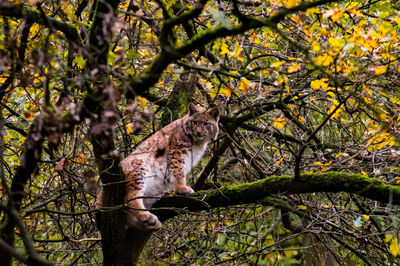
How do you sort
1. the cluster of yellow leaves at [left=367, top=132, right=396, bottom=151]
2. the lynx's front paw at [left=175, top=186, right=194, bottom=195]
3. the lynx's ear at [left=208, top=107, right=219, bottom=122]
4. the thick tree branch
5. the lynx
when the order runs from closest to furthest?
the thick tree branch → the cluster of yellow leaves at [left=367, top=132, right=396, bottom=151] → the lynx → the lynx's front paw at [left=175, top=186, right=194, bottom=195] → the lynx's ear at [left=208, top=107, right=219, bottom=122]

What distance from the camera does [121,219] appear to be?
4094 mm

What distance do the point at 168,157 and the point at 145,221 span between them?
1.24 meters

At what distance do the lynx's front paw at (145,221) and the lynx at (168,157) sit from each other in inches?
7.4

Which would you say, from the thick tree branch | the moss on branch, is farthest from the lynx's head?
the thick tree branch

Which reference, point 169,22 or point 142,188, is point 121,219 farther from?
point 169,22

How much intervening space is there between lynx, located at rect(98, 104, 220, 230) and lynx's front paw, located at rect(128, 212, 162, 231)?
0.19 m

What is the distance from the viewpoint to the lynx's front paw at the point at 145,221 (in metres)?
4.37

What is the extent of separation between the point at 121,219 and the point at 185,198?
677 millimetres

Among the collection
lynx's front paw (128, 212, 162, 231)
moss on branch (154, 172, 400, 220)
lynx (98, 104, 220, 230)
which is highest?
Answer: lynx (98, 104, 220, 230)

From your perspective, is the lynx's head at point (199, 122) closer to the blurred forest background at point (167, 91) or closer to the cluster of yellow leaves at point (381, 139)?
the blurred forest background at point (167, 91)

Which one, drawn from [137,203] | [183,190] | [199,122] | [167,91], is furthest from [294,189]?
[167,91]

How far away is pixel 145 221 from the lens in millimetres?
4414

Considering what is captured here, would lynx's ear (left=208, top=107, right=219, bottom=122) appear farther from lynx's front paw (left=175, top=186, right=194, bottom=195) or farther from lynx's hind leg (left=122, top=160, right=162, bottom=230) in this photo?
lynx's hind leg (left=122, top=160, right=162, bottom=230)

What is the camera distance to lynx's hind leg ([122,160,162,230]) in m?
4.38
